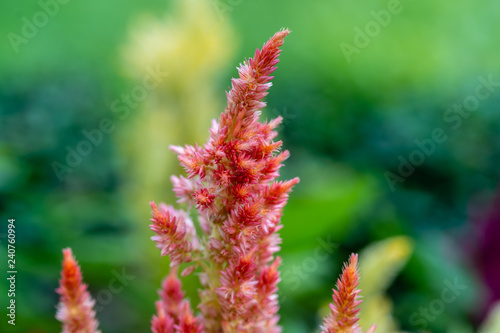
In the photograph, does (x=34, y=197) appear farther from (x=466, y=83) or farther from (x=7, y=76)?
(x=466, y=83)

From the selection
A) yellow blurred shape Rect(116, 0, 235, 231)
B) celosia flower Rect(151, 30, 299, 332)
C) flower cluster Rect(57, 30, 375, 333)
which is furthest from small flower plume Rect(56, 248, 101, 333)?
yellow blurred shape Rect(116, 0, 235, 231)

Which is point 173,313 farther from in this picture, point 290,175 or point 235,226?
point 290,175

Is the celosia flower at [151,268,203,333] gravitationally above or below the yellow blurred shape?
below

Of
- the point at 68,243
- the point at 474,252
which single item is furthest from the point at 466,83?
the point at 68,243

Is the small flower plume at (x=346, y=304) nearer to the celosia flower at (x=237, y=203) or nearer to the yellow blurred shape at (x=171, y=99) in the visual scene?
the celosia flower at (x=237, y=203)

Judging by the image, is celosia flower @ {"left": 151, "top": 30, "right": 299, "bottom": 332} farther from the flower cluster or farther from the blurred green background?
the blurred green background

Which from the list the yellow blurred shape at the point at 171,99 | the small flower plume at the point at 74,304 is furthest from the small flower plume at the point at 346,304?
the yellow blurred shape at the point at 171,99
